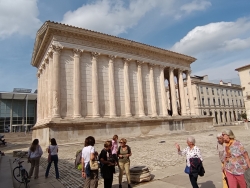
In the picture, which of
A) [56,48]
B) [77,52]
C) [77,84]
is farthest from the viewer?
[77,52]

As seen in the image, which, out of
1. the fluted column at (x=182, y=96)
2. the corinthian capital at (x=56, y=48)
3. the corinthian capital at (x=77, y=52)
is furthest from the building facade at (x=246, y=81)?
the corinthian capital at (x=56, y=48)

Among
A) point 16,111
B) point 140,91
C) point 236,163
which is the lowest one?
point 236,163

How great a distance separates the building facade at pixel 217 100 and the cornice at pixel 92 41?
102 ft

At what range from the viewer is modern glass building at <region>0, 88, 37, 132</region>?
51603 mm

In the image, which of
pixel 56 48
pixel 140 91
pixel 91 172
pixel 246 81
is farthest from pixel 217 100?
pixel 91 172

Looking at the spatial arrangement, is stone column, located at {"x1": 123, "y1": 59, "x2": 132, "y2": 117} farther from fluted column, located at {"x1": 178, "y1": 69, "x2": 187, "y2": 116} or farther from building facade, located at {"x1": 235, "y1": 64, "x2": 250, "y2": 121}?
building facade, located at {"x1": 235, "y1": 64, "x2": 250, "y2": 121}

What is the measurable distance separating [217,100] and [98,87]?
5234 centimetres

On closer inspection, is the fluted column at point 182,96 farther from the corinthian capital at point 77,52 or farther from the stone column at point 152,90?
the corinthian capital at point 77,52

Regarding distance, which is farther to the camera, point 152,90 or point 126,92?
point 152,90

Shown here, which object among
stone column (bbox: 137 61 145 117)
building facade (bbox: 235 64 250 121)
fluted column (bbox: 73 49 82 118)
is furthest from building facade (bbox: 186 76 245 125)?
fluted column (bbox: 73 49 82 118)

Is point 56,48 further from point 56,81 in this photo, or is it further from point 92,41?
point 92,41

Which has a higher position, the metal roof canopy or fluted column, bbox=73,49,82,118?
the metal roof canopy

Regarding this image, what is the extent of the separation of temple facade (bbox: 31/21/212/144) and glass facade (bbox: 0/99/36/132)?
32.4 m

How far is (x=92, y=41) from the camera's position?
21109 mm
